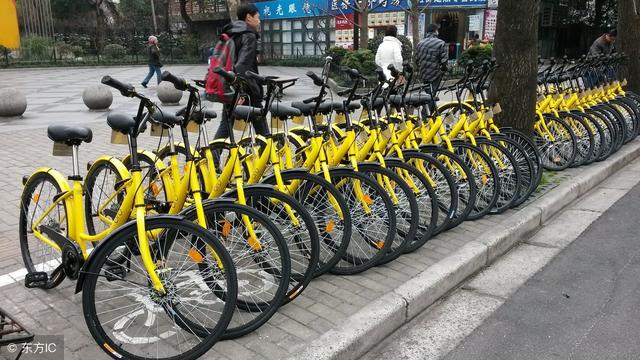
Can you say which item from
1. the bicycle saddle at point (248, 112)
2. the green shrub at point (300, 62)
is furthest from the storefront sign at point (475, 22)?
the bicycle saddle at point (248, 112)

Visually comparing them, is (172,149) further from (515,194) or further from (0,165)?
(0,165)

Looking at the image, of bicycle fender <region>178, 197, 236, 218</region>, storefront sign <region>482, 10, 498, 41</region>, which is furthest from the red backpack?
storefront sign <region>482, 10, 498, 41</region>

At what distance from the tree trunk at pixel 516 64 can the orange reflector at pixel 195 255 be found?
177 inches

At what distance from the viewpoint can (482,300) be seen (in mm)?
3736

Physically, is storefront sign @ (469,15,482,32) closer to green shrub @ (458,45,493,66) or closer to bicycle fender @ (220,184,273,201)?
green shrub @ (458,45,493,66)

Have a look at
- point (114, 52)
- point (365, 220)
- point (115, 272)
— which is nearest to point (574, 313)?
point (365, 220)

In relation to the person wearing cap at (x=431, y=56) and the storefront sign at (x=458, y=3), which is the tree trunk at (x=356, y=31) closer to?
the storefront sign at (x=458, y=3)

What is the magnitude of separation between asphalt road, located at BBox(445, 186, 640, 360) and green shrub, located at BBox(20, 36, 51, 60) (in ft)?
98.0

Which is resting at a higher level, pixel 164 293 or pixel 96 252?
pixel 96 252

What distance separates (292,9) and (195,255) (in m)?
26.8

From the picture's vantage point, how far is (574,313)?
3.51m

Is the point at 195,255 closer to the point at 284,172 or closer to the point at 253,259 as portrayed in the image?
the point at 253,259

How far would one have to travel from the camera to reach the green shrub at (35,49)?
27.8m

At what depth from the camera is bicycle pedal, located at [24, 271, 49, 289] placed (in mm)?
3469
